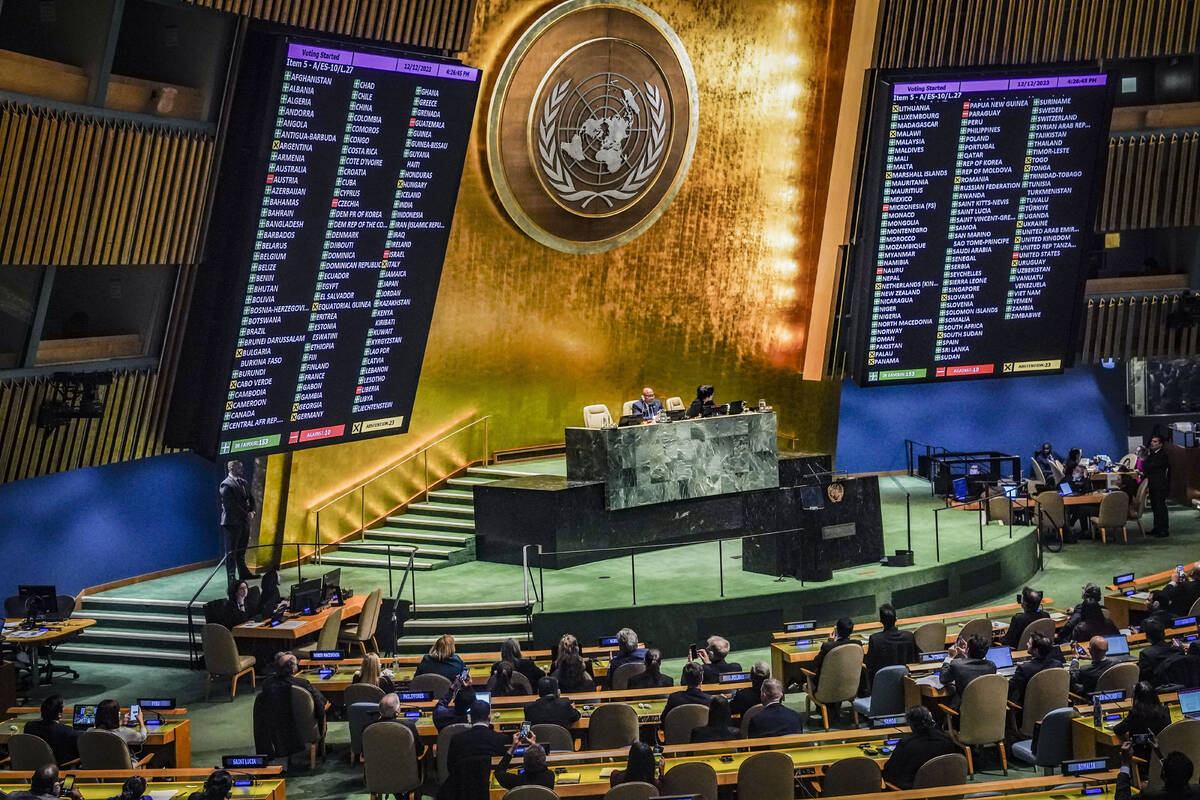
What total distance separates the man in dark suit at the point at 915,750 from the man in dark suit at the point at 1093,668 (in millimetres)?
2565

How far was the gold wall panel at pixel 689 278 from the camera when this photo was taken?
63.5 feet

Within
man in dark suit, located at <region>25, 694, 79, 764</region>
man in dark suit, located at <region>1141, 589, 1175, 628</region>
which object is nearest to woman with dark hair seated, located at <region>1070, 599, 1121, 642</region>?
man in dark suit, located at <region>1141, 589, 1175, 628</region>

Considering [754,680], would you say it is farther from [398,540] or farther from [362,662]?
[398,540]

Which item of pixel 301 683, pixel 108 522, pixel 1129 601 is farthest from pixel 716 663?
pixel 108 522

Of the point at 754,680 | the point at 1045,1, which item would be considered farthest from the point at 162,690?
the point at 1045,1

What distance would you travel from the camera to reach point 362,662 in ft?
39.8

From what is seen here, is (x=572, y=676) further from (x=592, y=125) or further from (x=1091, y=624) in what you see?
(x=592, y=125)

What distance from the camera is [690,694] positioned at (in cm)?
1052

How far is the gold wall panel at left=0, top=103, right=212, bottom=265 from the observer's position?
40.9 ft

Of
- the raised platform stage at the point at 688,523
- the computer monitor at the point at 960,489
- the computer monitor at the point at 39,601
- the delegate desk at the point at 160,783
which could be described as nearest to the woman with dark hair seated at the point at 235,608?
the computer monitor at the point at 39,601

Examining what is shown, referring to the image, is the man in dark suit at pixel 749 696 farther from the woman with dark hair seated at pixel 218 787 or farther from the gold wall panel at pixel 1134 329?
the gold wall panel at pixel 1134 329

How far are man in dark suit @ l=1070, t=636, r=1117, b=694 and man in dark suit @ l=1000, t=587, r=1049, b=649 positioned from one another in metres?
1.36

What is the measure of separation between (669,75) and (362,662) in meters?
10.6

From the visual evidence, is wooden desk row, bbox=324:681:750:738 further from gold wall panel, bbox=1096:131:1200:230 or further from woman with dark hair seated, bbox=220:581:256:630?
gold wall panel, bbox=1096:131:1200:230
